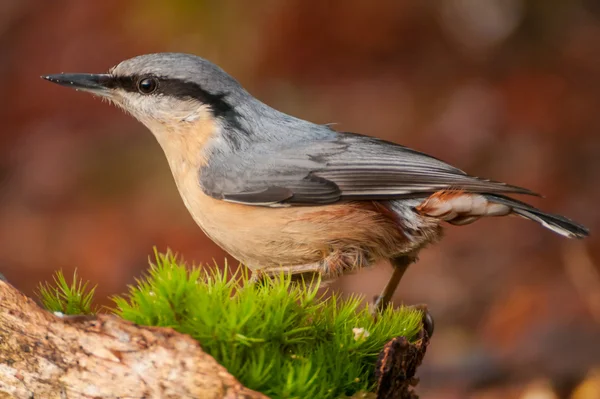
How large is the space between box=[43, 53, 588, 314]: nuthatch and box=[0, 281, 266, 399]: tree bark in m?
0.99

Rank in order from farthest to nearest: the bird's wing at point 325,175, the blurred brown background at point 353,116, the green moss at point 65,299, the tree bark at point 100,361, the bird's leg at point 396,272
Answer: the blurred brown background at point 353,116 → the bird's leg at point 396,272 → the bird's wing at point 325,175 → the green moss at point 65,299 → the tree bark at point 100,361

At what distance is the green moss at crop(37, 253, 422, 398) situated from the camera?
2.72 m

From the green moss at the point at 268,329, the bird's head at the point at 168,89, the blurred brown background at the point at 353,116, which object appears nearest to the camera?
the green moss at the point at 268,329

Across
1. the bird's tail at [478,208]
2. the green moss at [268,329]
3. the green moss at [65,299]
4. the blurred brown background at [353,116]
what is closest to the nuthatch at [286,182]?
the bird's tail at [478,208]

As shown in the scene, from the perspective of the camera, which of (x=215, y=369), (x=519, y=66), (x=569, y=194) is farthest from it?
(x=519, y=66)

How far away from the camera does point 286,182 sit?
12.5ft

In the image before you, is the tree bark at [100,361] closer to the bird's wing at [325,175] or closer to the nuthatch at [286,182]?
the nuthatch at [286,182]

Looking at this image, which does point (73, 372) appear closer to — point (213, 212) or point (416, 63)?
point (213, 212)

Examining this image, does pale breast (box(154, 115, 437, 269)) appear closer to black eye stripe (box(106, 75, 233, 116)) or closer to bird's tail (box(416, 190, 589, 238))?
bird's tail (box(416, 190, 589, 238))

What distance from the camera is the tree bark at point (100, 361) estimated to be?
8.50 feet

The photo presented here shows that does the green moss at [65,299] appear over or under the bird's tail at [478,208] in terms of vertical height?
under

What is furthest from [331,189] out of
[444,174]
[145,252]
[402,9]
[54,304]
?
[402,9]

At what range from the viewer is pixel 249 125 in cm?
397

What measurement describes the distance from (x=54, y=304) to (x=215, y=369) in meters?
0.99
